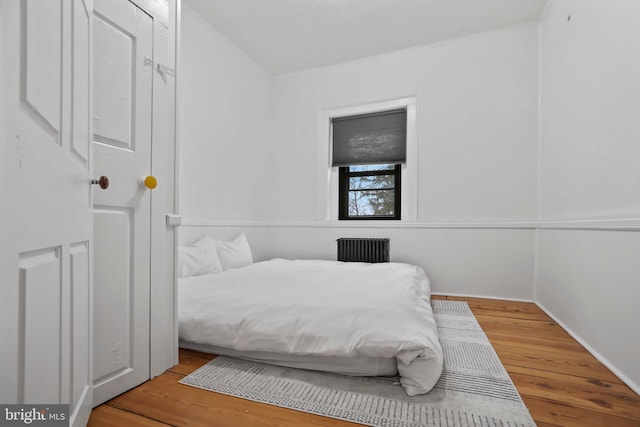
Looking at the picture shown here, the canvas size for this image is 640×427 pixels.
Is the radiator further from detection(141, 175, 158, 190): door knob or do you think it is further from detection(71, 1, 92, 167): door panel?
detection(71, 1, 92, 167): door panel

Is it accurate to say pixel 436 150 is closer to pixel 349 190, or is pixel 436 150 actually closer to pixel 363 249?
pixel 349 190

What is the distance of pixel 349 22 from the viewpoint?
2949 millimetres

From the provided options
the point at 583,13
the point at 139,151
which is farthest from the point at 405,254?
the point at 139,151

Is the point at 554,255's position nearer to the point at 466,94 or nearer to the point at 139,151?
the point at 466,94

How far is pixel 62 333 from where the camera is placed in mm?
792

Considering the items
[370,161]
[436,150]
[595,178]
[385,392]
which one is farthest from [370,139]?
[385,392]

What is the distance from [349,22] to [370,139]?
1.22 m

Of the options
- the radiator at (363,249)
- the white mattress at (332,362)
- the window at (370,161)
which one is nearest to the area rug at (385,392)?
the white mattress at (332,362)

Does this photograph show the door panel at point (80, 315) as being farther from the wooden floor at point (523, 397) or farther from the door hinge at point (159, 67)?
the door hinge at point (159, 67)

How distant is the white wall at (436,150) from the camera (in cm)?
Answer: 291

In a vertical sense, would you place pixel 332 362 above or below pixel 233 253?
below

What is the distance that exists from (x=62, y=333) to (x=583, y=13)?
309cm

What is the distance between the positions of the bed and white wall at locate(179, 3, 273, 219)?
45.2 inches

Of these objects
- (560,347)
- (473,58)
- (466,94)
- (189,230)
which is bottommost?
(560,347)
